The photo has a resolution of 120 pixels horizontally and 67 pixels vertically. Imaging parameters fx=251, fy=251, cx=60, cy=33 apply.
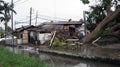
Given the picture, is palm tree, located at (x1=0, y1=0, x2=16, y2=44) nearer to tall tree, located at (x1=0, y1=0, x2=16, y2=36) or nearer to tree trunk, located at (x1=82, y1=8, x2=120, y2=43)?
tall tree, located at (x1=0, y1=0, x2=16, y2=36)

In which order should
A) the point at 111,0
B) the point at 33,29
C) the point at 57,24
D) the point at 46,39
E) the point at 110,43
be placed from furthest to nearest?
the point at 57,24
the point at 33,29
the point at 46,39
the point at 110,43
the point at 111,0

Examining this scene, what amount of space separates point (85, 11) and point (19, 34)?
16931mm

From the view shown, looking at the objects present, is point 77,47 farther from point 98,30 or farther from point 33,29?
point 33,29

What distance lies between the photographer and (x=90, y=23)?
37719mm

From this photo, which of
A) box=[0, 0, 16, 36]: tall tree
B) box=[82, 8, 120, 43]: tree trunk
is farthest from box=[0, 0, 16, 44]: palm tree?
box=[82, 8, 120, 43]: tree trunk

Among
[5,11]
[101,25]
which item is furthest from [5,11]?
[101,25]

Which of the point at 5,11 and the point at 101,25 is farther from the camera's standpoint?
the point at 5,11

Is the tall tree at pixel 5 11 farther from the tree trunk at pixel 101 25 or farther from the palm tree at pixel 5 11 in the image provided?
the tree trunk at pixel 101 25

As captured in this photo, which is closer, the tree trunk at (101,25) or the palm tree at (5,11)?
the tree trunk at (101,25)

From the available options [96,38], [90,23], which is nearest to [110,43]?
[96,38]

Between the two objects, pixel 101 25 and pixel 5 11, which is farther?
pixel 5 11

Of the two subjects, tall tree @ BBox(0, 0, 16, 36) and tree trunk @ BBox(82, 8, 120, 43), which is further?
tall tree @ BBox(0, 0, 16, 36)

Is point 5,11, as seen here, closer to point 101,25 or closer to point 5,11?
point 5,11

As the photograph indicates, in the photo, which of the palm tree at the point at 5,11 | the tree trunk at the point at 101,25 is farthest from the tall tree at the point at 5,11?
the tree trunk at the point at 101,25
